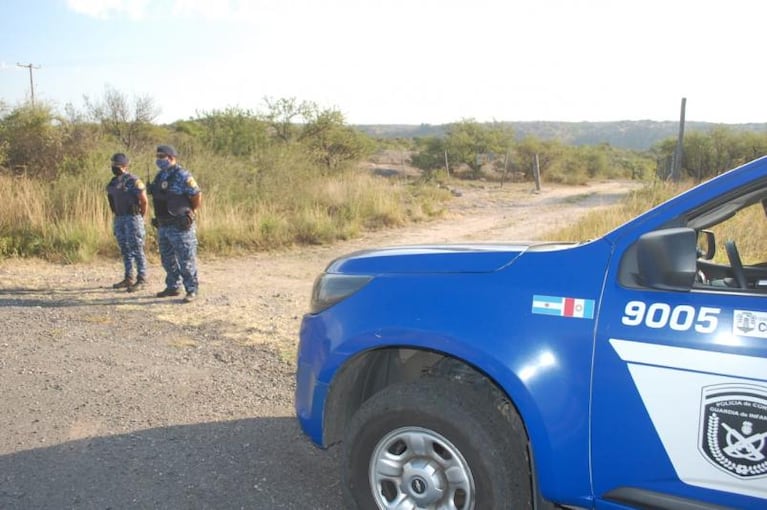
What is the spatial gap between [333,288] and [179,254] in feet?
17.4

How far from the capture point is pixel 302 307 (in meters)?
7.91

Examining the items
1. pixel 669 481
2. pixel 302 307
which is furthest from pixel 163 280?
pixel 669 481

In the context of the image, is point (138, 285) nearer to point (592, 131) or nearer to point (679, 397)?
point (679, 397)

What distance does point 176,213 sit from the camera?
7.77m

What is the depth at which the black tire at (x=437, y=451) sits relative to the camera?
8.53 feet

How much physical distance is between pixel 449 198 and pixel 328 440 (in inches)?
701

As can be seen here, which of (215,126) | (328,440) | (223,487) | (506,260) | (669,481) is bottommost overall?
(223,487)

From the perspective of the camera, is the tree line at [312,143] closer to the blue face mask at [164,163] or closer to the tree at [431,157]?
the tree at [431,157]

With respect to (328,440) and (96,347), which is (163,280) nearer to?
(96,347)

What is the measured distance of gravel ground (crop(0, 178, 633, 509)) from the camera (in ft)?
11.9

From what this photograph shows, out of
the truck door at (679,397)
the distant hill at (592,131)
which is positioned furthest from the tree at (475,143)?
the distant hill at (592,131)

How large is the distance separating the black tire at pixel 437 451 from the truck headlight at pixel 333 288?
51cm

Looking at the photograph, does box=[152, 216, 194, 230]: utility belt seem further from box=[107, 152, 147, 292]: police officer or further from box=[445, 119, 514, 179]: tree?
box=[445, 119, 514, 179]: tree

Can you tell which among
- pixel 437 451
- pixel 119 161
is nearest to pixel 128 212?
pixel 119 161
